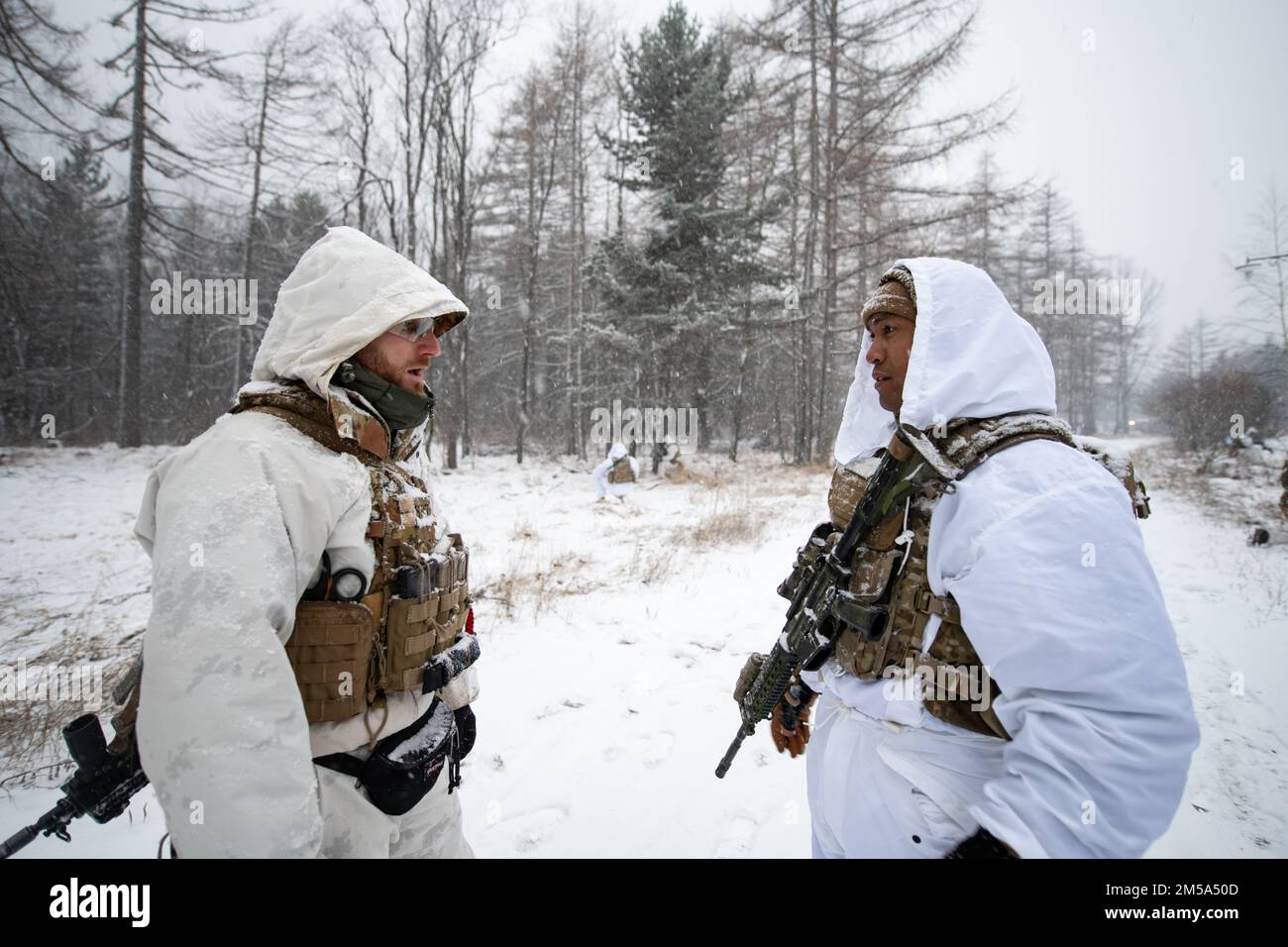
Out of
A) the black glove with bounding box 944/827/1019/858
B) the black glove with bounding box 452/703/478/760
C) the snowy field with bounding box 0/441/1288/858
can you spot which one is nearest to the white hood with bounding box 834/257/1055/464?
the black glove with bounding box 944/827/1019/858

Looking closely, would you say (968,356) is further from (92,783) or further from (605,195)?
(605,195)

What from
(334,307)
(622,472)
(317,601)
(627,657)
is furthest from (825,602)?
(622,472)

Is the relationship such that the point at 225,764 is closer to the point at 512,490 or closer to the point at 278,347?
the point at 278,347

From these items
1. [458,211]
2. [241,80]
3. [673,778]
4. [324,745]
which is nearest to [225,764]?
[324,745]

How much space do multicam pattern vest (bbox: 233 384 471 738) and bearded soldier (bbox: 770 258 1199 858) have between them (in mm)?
1351

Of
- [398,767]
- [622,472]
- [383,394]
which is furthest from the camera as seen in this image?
[622,472]

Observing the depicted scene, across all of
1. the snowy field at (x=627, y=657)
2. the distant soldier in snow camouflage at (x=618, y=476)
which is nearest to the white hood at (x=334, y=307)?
the snowy field at (x=627, y=657)

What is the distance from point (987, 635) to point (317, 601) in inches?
68.0

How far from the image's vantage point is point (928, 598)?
1487 millimetres

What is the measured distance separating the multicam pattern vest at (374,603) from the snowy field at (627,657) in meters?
1.49

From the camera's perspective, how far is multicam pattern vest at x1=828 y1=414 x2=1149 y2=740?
142cm

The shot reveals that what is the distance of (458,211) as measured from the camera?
1641cm

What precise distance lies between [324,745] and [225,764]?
14.1 inches
